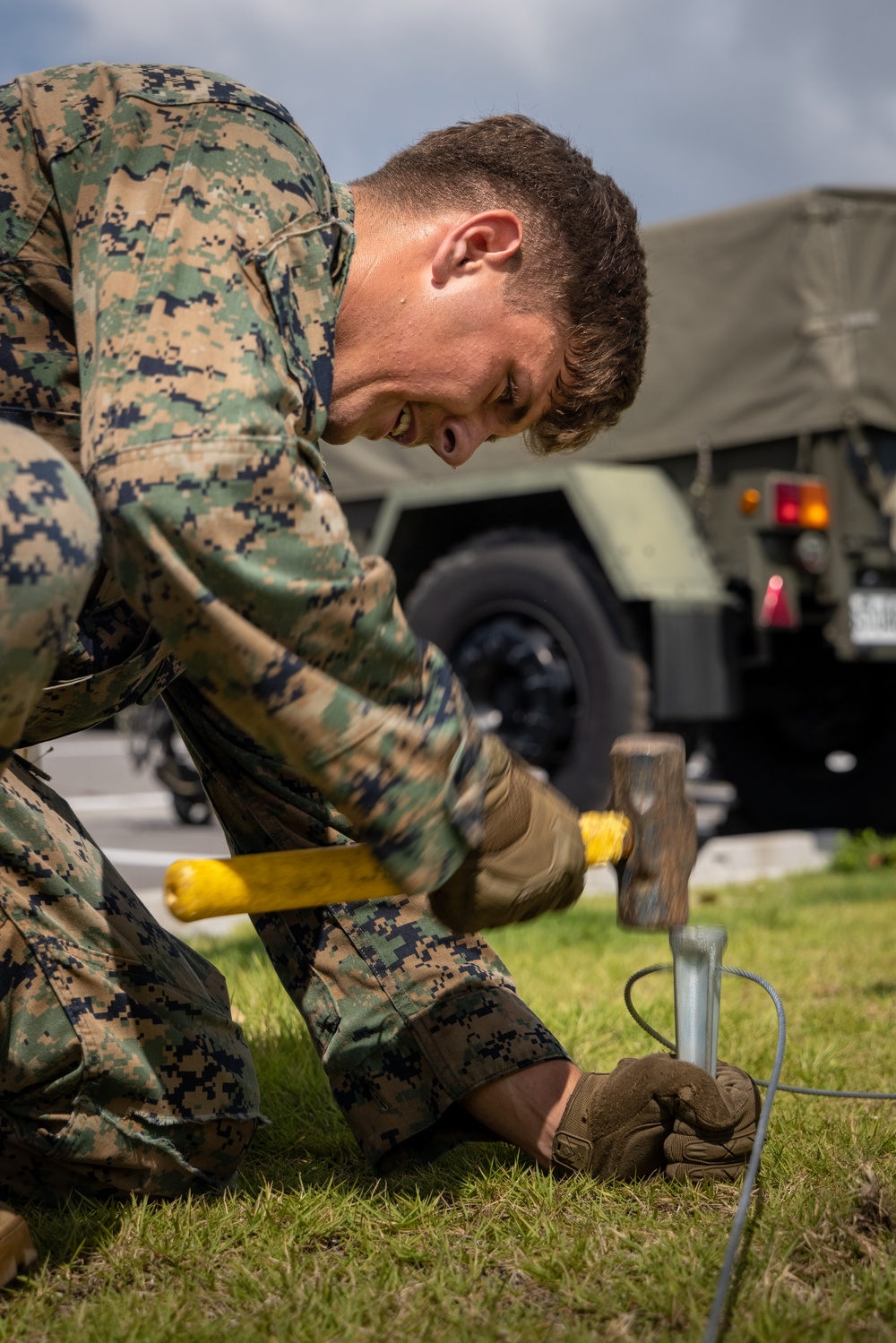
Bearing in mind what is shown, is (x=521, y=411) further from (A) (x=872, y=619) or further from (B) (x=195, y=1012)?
(A) (x=872, y=619)

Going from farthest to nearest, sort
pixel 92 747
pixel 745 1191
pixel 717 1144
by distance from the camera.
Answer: pixel 92 747, pixel 717 1144, pixel 745 1191

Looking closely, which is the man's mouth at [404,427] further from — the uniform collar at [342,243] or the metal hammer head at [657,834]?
the metal hammer head at [657,834]

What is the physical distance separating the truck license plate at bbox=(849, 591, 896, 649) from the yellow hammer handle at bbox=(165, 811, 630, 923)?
175 inches

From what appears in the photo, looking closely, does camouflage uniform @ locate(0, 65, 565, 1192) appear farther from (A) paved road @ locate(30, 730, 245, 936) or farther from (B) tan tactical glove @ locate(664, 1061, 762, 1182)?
(A) paved road @ locate(30, 730, 245, 936)

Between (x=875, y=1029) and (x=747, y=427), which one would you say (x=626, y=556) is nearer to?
(x=747, y=427)

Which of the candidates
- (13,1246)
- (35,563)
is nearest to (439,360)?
(35,563)

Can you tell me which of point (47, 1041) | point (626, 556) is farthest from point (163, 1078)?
point (626, 556)

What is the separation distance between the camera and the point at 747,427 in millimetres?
6043

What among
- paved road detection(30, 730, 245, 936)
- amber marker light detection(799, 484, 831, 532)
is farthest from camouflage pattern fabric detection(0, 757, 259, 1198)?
amber marker light detection(799, 484, 831, 532)

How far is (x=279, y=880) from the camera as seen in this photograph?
1640 millimetres

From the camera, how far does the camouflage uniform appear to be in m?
1.48

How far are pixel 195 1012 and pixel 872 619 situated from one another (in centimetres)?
432

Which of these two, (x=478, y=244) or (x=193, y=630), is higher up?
(x=478, y=244)

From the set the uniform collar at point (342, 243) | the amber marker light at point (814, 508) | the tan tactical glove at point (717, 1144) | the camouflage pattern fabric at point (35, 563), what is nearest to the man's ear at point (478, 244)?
the uniform collar at point (342, 243)
